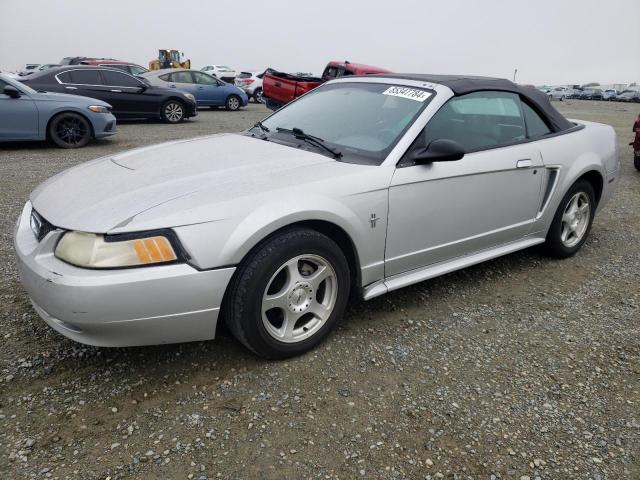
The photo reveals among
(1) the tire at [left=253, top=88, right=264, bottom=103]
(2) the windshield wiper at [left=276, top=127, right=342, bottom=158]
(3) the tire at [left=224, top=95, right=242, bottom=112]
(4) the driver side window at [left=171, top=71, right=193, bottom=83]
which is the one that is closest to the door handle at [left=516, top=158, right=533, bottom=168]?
(2) the windshield wiper at [left=276, top=127, right=342, bottom=158]

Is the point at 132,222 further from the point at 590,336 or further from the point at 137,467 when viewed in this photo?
the point at 590,336

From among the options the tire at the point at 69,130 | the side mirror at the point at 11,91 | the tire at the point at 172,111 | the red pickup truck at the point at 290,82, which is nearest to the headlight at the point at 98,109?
the tire at the point at 69,130

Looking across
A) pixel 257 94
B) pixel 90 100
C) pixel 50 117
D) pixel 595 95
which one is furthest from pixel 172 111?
pixel 595 95

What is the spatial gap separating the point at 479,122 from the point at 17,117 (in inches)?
286

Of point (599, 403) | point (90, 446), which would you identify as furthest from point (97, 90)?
point (599, 403)

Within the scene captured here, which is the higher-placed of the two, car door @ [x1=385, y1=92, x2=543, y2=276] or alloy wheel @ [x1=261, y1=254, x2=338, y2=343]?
car door @ [x1=385, y1=92, x2=543, y2=276]

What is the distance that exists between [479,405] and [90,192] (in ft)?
7.03

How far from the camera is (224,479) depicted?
184 cm

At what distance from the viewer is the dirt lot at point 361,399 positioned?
76.2 inches

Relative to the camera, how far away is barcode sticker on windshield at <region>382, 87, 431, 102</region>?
3.05 meters

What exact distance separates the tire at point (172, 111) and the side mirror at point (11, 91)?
452 centimetres

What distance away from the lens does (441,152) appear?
2707mm

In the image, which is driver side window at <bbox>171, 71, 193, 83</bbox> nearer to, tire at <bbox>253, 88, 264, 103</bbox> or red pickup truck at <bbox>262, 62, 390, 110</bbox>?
red pickup truck at <bbox>262, 62, 390, 110</bbox>

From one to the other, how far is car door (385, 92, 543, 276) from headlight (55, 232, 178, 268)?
1235 mm
